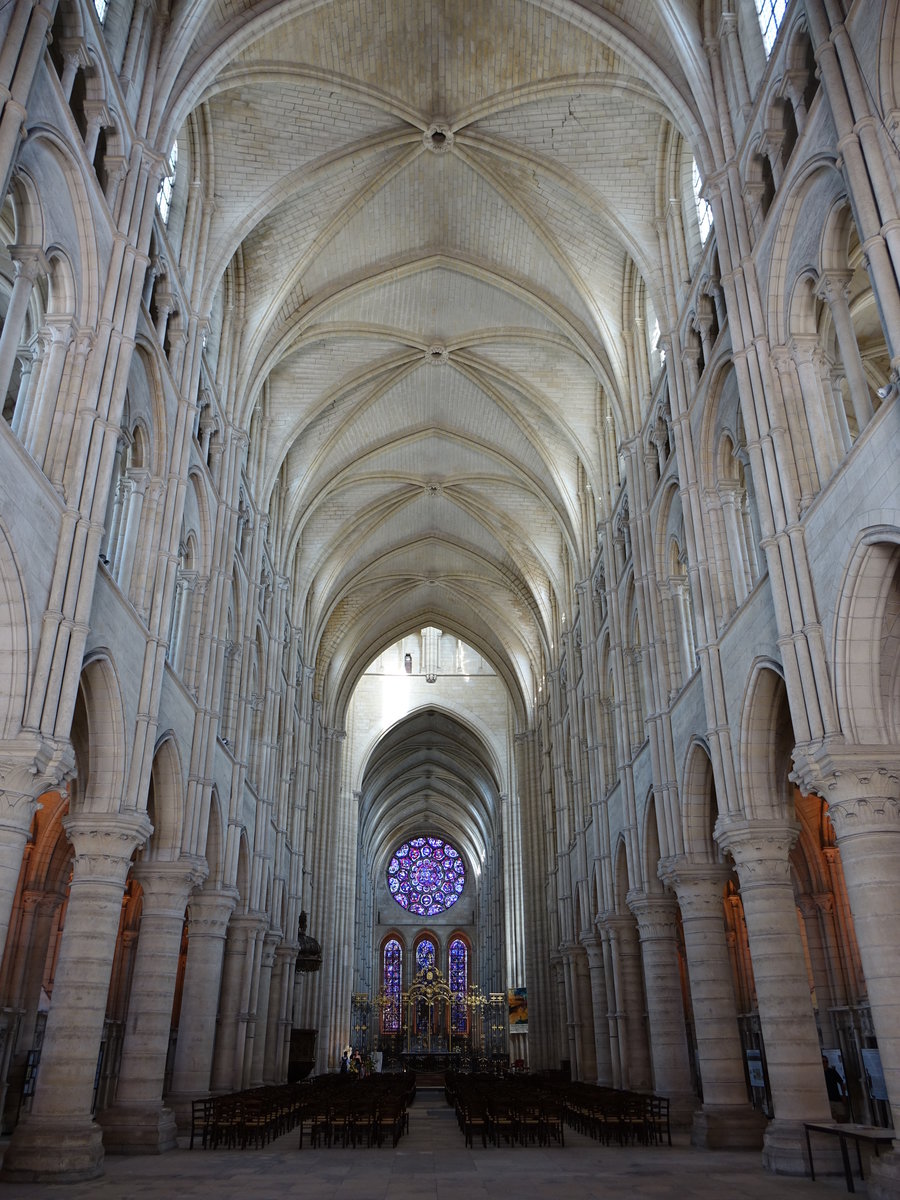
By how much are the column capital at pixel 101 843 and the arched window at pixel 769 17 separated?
604 inches

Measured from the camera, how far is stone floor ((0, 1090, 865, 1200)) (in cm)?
1087

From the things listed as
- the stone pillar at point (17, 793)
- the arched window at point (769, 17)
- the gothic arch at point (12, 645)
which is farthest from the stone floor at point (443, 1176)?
the arched window at point (769, 17)

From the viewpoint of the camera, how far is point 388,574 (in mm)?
43500

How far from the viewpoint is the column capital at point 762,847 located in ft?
48.2

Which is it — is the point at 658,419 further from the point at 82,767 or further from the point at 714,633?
the point at 82,767

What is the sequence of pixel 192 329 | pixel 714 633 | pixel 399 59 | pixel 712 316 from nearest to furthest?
pixel 714 633
pixel 712 316
pixel 192 329
pixel 399 59

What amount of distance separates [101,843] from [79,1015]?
7.58 feet

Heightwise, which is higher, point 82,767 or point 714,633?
point 714,633

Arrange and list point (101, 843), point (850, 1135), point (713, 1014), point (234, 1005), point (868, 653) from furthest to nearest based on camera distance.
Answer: point (234, 1005)
point (713, 1014)
point (101, 843)
point (868, 653)
point (850, 1135)

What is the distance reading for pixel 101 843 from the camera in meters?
14.5

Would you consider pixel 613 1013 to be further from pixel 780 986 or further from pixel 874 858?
pixel 874 858

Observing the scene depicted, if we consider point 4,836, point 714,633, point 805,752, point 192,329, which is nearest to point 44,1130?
point 4,836

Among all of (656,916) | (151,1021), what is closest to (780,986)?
(656,916)

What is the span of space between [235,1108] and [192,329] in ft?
47.4
